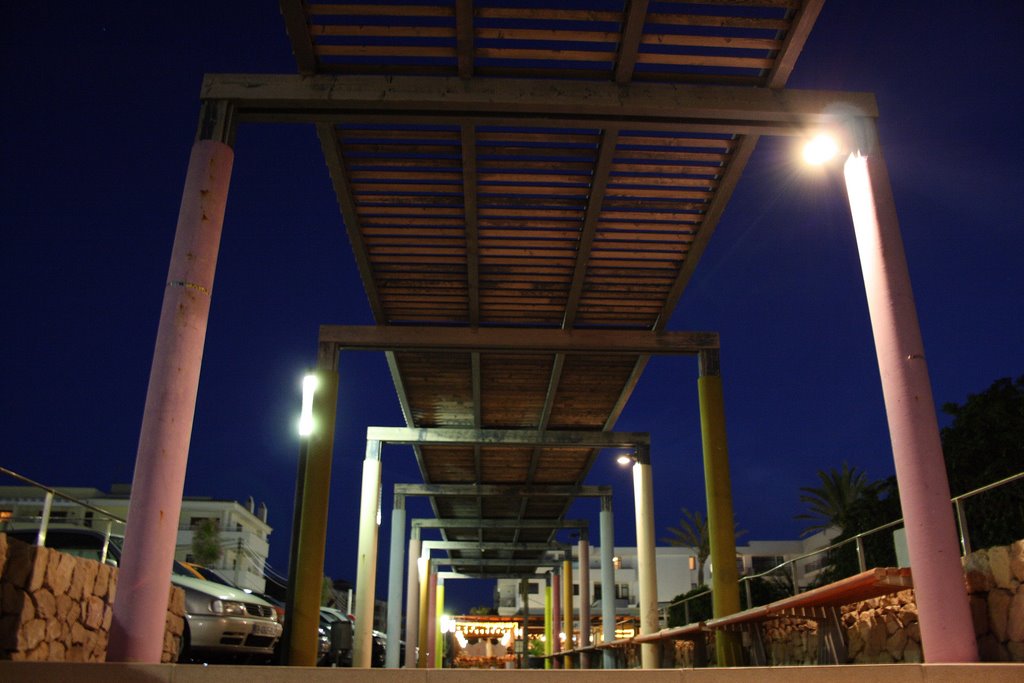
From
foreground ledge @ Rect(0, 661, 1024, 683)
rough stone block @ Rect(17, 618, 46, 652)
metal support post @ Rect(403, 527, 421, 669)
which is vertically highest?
metal support post @ Rect(403, 527, 421, 669)

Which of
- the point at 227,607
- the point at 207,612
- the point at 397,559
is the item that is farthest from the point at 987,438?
the point at 207,612

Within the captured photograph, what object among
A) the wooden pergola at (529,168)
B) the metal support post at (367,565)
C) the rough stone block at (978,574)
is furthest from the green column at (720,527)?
the metal support post at (367,565)

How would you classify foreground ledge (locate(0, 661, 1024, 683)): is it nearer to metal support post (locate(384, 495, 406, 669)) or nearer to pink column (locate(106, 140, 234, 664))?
pink column (locate(106, 140, 234, 664))

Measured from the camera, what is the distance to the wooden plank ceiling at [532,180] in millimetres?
8227

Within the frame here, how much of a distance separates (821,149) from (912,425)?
3.38 meters

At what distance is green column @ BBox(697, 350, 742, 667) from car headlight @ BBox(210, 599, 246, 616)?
6.66 m

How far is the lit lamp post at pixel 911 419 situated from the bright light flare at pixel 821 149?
2.20 feet

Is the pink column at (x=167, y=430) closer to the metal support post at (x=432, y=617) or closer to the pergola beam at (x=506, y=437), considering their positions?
the pergola beam at (x=506, y=437)

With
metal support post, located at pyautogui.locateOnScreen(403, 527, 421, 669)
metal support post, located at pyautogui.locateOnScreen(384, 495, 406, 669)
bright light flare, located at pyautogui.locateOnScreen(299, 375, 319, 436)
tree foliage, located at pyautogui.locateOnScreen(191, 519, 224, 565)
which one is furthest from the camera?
tree foliage, located at pyautogui.locateOnScreen(191, 519, 224, 565)

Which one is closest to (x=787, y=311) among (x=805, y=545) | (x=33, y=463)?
(x=805, y=545)

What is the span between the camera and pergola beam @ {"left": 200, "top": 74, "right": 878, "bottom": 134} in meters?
8.54

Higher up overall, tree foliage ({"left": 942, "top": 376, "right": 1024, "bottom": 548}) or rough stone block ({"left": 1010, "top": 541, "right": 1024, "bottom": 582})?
tree foliage ({"left": 942, "top": 376, "right": 1024, "bottom": 548})

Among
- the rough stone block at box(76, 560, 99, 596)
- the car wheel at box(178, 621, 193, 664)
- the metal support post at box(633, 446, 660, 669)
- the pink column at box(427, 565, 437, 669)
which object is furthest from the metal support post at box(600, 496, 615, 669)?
the rough stone block at box(76, 560, 99, 596)

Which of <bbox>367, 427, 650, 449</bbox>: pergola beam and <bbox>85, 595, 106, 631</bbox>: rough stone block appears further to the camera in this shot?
<bbox>367, 427, 650, 449</bbox>: pergola beam
